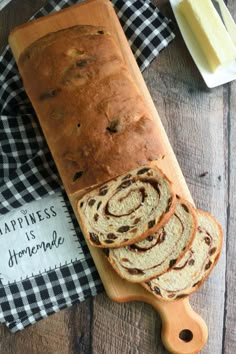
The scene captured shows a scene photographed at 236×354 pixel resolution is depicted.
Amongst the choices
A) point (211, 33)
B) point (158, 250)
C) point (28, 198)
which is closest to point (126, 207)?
point (158, 250)

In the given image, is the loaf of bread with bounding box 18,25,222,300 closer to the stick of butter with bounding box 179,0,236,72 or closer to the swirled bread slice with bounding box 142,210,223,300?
the swirled bread slice with bounding box 142,210,223,300

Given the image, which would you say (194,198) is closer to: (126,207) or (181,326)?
(126,207)

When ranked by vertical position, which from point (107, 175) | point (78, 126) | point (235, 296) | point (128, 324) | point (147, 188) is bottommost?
point (235, 296)

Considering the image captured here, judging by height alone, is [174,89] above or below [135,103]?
below

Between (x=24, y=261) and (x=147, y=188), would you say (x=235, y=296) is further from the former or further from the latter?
(x=24, y=261)

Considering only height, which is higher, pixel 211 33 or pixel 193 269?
Answer: pixel 211 33

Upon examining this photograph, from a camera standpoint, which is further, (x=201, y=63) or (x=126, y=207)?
(x=201, y=63)

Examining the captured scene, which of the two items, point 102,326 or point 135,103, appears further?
point 102,326

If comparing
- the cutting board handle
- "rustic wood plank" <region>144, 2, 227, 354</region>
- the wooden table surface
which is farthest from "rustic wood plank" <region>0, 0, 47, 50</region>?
the cutting board handle

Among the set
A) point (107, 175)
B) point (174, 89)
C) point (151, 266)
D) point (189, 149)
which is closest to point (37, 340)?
point (151, 266)
